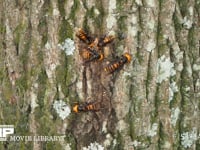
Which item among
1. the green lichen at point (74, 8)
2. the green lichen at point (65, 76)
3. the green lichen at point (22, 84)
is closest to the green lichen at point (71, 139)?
the green lichen at point (65, 76)

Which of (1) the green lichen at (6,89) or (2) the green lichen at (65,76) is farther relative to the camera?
(1) the green lichen at (6,89)

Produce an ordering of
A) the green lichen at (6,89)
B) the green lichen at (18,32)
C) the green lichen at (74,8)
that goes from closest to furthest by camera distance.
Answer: the green lichen at (74,8) → the green lichen at (18,32) → the green lichen at (6,89)

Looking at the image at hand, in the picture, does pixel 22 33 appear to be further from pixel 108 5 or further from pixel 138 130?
pixel 138 130

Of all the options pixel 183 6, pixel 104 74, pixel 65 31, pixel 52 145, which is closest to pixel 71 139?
pixel 52 145

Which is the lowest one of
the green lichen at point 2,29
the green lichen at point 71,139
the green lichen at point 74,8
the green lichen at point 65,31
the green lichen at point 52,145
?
the green lichen at point 52,145

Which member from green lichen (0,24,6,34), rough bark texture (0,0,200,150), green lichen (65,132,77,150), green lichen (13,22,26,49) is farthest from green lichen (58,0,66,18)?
green lichen (65,132,77,150)

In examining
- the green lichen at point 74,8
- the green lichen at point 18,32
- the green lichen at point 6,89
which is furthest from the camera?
the green lichen at point 6,89

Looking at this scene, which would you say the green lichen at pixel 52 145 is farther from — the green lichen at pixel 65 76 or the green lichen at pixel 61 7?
Result: the green lichen at pixel 61 7

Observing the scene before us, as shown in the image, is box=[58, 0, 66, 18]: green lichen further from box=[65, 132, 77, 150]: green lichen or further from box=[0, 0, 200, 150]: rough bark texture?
box=[65, 132, 77, 150]: green lichen
